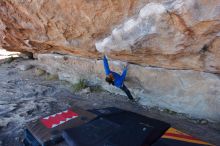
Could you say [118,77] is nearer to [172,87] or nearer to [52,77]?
[172,87]

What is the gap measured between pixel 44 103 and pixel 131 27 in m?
1.92

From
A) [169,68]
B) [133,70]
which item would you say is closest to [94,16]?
[133,70]

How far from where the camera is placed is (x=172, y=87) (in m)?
3.24

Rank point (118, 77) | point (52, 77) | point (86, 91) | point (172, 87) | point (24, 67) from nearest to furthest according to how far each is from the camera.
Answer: point (172, 87) → point (118, 77) → point (86, 91) → point (52, 77) → point (24, 67)

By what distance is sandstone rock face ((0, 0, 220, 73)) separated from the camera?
98.1 inches

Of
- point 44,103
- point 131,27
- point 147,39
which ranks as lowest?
point 44,103

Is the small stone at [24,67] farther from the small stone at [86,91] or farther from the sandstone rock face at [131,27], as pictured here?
the small stone at [86,91]

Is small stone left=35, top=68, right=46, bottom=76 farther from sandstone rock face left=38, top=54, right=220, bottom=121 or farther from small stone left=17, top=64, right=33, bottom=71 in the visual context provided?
sandstone rock face left=38, top=54, right=220, bottom=121

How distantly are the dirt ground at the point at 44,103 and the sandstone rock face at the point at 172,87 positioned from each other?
13cm

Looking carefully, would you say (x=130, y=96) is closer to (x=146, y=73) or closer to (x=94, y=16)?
(x=146, y=73)

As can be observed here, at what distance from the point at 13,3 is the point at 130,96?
2336mm

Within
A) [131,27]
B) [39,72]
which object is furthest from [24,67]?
[131,27]

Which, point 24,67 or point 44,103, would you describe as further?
point 24,67

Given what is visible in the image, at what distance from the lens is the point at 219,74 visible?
2.86m
